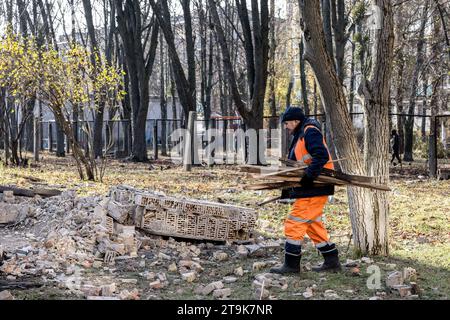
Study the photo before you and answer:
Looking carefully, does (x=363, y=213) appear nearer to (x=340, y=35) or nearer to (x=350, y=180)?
(x=350, y=180)

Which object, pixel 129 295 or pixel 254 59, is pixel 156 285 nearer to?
pixel 129 295

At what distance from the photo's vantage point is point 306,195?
6.93 metres

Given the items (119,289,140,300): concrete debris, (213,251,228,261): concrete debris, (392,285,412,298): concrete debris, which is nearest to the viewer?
(119,289,140,300): concrete debris

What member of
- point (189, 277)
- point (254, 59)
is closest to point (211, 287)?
point (189, 277)

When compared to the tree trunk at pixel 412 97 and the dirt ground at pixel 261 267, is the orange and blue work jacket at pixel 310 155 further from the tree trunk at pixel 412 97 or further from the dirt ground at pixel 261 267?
the tree trunk at pixel 412 97

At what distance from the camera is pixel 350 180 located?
7.21m

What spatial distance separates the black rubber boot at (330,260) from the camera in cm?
728

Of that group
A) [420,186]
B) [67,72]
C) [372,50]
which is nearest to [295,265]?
[372,50]

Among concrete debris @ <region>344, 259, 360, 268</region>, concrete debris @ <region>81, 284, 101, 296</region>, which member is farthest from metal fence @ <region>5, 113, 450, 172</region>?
A: concrete debris @ <region>81, 284, 101, 296</region>

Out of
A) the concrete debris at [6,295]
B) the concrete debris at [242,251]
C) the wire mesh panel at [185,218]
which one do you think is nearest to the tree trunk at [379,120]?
the concrete debris at [242,251]

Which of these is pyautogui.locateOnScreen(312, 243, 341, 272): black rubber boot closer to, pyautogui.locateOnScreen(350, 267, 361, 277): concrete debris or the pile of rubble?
pyautogui.locateOnScreen(350, 267, 361, 277): concrete debris

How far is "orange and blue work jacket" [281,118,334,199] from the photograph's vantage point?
6855mm

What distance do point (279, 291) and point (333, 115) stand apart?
2697 millimetres

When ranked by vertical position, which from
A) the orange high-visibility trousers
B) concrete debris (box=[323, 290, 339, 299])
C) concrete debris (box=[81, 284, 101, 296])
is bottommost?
concrete debris (box=[323, 290, 339, 299])
